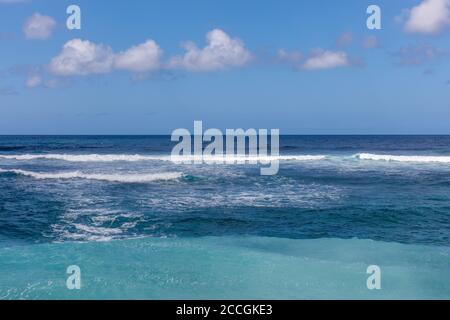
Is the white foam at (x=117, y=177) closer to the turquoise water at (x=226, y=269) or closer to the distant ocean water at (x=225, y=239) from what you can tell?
the distant ocean water at (x=225, y=239)

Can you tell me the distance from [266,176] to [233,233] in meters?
13.2

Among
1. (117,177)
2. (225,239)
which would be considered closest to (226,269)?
(225,239)

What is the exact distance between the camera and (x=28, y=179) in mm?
24547

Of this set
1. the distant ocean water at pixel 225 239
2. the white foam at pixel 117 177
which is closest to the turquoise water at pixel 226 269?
the distant ocean water at pixel 225 239

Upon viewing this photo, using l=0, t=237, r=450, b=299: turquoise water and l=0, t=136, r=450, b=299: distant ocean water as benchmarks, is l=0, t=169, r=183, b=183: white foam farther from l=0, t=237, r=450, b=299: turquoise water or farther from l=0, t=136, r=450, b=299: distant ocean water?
l=0, t=237, r=450, b=299: turquoise water

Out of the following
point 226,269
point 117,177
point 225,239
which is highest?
point 117,177

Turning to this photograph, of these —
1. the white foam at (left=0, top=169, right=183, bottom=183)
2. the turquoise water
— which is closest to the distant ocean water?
the turquoise water

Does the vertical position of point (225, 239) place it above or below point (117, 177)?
below

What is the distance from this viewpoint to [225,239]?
12031mm

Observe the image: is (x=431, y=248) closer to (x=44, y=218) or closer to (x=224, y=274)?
(x=224, y=274)

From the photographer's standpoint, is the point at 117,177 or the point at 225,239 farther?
the point at 117,177

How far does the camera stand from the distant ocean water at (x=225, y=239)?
338 inches

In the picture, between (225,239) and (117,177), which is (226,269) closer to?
(225,239)
